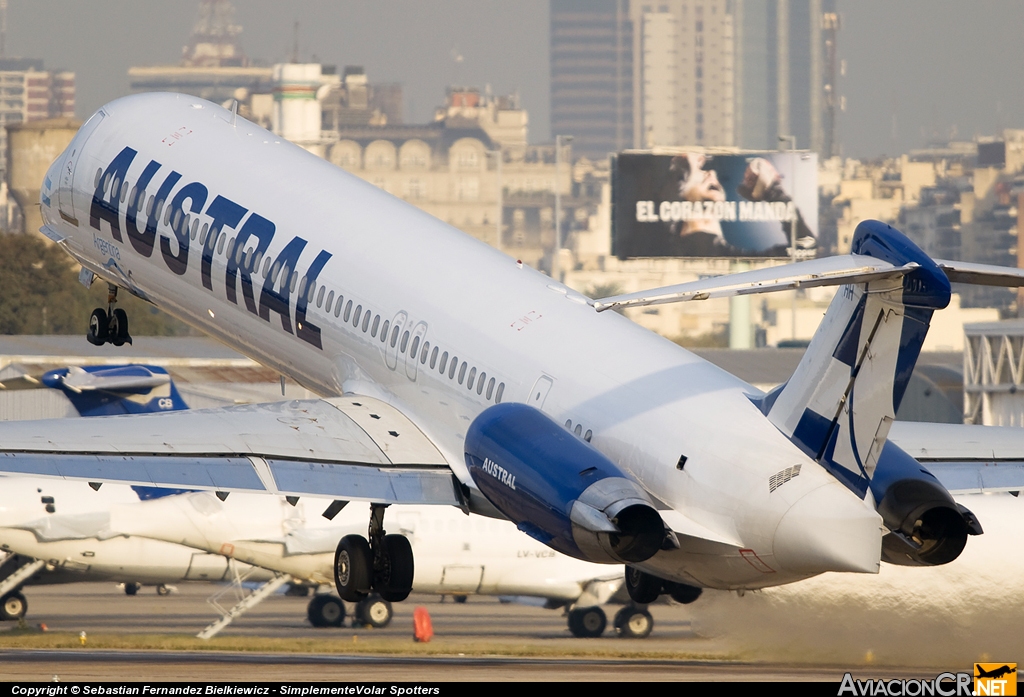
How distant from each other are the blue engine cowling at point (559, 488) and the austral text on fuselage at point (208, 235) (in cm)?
571

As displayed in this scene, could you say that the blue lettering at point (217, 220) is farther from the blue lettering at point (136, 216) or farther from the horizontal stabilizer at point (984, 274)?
the horizontal stabilizer at point (984, 274)

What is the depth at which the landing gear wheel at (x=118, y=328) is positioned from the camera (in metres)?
32.3

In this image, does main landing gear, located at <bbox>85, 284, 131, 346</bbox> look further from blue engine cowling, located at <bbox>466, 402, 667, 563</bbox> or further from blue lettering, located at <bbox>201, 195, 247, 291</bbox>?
blue engine cowling, located at <bbox>466, 402, 667, 563</bbox>

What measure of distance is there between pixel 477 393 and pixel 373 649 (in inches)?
579

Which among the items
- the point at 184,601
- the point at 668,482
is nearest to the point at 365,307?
the point at 668,482

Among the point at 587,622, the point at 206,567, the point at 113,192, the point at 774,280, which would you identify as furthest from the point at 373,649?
the point at 774,280

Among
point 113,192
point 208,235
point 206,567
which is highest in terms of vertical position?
point 113,192

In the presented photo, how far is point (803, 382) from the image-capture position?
19.8 m

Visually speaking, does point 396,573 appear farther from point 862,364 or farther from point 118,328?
point 862,364

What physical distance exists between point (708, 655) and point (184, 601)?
19.8 m

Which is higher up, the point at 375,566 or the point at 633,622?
the point at 375,566

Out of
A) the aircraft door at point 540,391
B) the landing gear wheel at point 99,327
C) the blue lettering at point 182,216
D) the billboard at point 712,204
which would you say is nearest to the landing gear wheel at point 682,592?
the aircraft door at point 540,391

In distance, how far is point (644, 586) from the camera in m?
26.7

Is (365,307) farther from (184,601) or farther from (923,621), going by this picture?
(184,601)
